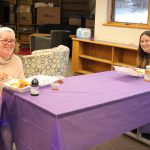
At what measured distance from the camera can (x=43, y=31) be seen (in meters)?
7.98

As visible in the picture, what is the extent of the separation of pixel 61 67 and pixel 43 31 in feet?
13.9

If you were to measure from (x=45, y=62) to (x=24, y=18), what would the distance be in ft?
16.5

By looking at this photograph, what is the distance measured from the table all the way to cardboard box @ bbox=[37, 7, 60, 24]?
633 centimetres

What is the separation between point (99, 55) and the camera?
5527mm

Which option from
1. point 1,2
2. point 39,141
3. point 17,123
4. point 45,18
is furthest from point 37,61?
point 1,2

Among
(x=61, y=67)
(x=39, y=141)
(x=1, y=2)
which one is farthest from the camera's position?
(x=1, y=2)

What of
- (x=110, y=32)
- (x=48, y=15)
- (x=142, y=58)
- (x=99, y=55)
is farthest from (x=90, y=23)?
(x=142, y=58)

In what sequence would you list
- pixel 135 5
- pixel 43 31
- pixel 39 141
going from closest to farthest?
pixel 39 141
pixel 135 5
pixel 43 31

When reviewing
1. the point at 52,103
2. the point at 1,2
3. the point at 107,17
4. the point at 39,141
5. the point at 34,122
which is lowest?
the point at 39,141

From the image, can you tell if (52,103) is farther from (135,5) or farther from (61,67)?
(135,5)

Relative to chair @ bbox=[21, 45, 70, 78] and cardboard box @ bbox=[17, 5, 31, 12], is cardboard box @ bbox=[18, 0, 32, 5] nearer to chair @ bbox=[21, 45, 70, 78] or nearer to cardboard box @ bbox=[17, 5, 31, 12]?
cardboard box @ bbox=[17, 5, 31, 12]

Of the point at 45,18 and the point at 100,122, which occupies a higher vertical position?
the point at 45,18

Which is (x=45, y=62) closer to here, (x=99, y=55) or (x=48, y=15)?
(x=99, y=55)

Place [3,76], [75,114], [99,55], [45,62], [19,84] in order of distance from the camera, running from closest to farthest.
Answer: [75,114] < [19,84] < [3,76] < [45,62] < [99,55]
